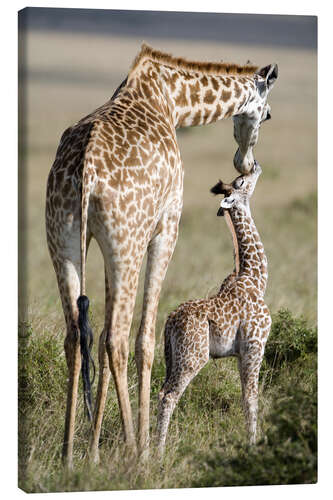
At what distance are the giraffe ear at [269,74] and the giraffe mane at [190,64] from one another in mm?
116

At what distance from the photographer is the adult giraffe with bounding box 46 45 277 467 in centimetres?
600

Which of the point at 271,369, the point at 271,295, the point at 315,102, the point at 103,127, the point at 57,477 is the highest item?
the point at 315,102

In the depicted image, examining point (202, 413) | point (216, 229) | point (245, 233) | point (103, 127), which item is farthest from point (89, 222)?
point (216, 229)

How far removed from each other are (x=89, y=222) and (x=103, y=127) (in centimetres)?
71

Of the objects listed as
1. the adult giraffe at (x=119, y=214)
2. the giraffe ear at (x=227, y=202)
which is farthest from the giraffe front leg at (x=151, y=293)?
the giraffe ear at (x=227, y=202)

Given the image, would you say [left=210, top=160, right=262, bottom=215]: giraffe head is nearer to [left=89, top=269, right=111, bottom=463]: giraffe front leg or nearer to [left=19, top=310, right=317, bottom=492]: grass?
[left=89, top=269, right=111, bottom=463]: giraffe front leg

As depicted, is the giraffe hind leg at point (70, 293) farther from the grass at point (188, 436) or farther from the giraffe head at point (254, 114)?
the giraffe head at point (254, 114)

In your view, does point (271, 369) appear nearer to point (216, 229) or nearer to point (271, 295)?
point (271, 295)

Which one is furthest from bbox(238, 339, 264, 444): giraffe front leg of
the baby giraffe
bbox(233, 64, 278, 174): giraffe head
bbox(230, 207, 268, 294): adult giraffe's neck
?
bbox(233, 64, 278, 174): giraffe head

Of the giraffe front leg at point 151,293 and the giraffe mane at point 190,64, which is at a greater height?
the giraffe mane at point 190,64

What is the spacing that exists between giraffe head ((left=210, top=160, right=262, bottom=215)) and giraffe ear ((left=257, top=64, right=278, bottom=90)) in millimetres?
836

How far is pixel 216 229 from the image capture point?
16.9 meters

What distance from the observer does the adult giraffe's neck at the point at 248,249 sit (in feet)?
23.4

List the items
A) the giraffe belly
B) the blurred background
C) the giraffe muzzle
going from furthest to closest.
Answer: the giraffe muzzle
the blurred background
the giraffe belly
